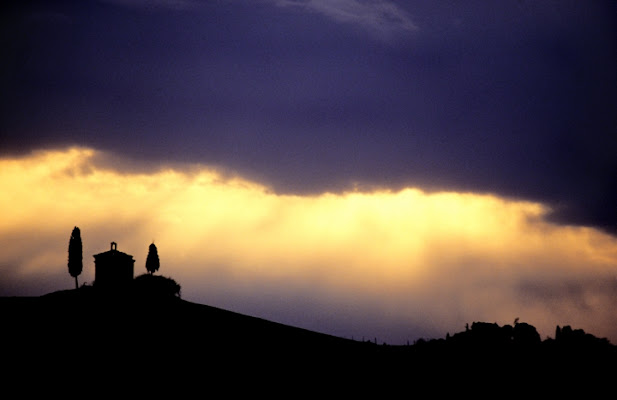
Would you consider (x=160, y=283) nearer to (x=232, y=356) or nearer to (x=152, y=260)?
(x=152, y=260)

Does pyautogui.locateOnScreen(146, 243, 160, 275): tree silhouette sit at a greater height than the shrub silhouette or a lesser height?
greater

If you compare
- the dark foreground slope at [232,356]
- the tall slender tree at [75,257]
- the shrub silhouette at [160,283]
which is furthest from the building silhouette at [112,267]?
the dark foreground slope at [232,356]

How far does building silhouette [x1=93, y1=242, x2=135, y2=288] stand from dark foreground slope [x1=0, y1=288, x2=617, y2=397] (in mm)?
17016

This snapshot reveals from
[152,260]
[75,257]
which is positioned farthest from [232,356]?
[152,260]

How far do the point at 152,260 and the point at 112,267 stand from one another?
19055 mm

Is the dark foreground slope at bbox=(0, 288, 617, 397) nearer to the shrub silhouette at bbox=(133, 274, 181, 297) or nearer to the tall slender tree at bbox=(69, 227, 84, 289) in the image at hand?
the tall slender tree at bbox=(69, 227, 84, 289)

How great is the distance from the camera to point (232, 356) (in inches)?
1227

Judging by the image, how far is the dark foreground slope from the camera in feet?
90.1

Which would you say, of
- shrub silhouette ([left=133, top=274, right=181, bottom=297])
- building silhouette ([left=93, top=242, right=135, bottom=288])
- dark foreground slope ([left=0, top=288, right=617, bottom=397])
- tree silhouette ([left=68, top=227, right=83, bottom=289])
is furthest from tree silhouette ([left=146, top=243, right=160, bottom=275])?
dark foreground slope ([left=0, top=288, right=617, bottom=397])

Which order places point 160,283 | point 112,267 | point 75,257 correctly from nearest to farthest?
point 112,267, point 75,257, point 160,283

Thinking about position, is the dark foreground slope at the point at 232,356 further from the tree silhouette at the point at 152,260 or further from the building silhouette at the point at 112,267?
the tree silhouette at the point at 152,260

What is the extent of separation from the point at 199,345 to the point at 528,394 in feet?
62.7

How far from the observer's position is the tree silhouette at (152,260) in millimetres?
75438

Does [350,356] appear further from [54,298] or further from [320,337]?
[54,298]
